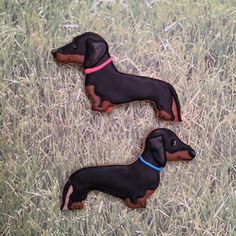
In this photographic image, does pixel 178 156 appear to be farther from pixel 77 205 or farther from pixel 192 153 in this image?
pixel 77 205

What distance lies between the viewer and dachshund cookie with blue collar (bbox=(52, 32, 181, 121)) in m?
1.38

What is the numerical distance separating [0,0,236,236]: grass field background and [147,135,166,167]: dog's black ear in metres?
0.06

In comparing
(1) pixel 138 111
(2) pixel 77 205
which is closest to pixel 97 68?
(1) pixel 138 111

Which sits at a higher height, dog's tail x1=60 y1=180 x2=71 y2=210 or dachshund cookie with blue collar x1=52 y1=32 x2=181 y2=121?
dachshund cookie with blue collar x1=52 y1=32 x2=181 y2=121

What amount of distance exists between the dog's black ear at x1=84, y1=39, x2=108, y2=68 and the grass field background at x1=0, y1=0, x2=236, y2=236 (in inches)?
2.0

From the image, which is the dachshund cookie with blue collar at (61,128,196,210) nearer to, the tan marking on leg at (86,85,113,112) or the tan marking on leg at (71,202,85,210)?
the tan marking on leg at (71,202,85,210)

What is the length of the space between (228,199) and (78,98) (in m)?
0.50

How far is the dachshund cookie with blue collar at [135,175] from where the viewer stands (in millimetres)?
1366

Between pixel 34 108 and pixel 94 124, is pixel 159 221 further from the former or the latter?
pixel 34 108

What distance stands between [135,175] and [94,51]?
1.14 ft

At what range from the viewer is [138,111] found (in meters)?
1.42

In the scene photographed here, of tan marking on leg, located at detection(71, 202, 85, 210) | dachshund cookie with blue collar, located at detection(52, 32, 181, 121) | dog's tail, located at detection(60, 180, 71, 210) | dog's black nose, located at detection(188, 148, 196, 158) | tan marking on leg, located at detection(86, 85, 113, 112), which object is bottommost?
tan marking on leg, located at detection(71, 202, 85, 210)

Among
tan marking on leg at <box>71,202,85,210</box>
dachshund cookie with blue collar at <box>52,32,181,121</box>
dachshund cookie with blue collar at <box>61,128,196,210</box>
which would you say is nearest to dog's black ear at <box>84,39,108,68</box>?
dachshund cookie with blue collar at <box>52,32,181,121</box>

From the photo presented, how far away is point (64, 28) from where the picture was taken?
1.43m
